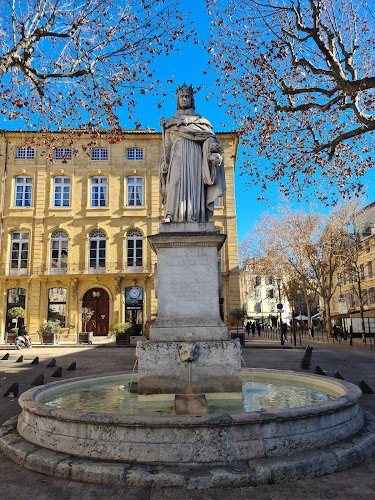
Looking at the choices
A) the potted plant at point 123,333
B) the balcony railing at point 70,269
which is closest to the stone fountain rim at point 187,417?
the potted plant at point 123,333

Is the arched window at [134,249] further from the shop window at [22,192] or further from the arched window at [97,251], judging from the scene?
the shop window at [22,192]

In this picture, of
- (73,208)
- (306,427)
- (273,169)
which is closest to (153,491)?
(306,427)

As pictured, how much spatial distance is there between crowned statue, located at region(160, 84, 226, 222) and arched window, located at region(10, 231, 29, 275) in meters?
29.5

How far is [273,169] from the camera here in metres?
13.2

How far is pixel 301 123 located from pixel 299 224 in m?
19.5

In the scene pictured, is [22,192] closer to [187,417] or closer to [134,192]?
[134,192]

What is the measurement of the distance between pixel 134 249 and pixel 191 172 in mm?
27807

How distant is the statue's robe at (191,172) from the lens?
6191 mm

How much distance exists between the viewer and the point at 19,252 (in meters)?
33.2

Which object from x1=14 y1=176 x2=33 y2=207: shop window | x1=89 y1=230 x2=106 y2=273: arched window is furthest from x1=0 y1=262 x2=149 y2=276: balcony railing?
x1=14 y1=176 x2=33 y2=207: shop window

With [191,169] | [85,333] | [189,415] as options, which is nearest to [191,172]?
[191,169]

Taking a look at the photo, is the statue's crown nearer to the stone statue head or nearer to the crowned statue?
the stone statue head

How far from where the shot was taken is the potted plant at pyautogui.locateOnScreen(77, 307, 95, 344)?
26.7 metres

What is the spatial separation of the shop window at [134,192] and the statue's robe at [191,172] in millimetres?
28443
